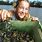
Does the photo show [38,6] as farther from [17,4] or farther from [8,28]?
[8,28]

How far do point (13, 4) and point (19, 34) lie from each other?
9.8 inches

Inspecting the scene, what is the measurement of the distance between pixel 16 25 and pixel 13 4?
0.57ft

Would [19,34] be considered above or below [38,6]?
below

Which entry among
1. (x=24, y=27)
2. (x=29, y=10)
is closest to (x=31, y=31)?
(x=24, y=27)

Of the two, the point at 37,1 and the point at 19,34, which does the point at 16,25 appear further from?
the point at 37,1

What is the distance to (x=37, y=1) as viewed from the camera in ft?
3.11

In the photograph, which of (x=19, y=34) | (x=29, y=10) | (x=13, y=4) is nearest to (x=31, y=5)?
(x=29, y=10)

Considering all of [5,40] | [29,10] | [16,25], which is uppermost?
[29,10]

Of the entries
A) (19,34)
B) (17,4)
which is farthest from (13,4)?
(19,34)

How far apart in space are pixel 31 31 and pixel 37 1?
0.83ft

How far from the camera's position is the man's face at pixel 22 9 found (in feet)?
2.99

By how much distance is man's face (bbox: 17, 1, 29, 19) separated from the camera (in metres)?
0.91

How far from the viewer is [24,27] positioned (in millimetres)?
911

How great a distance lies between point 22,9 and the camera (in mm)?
928
